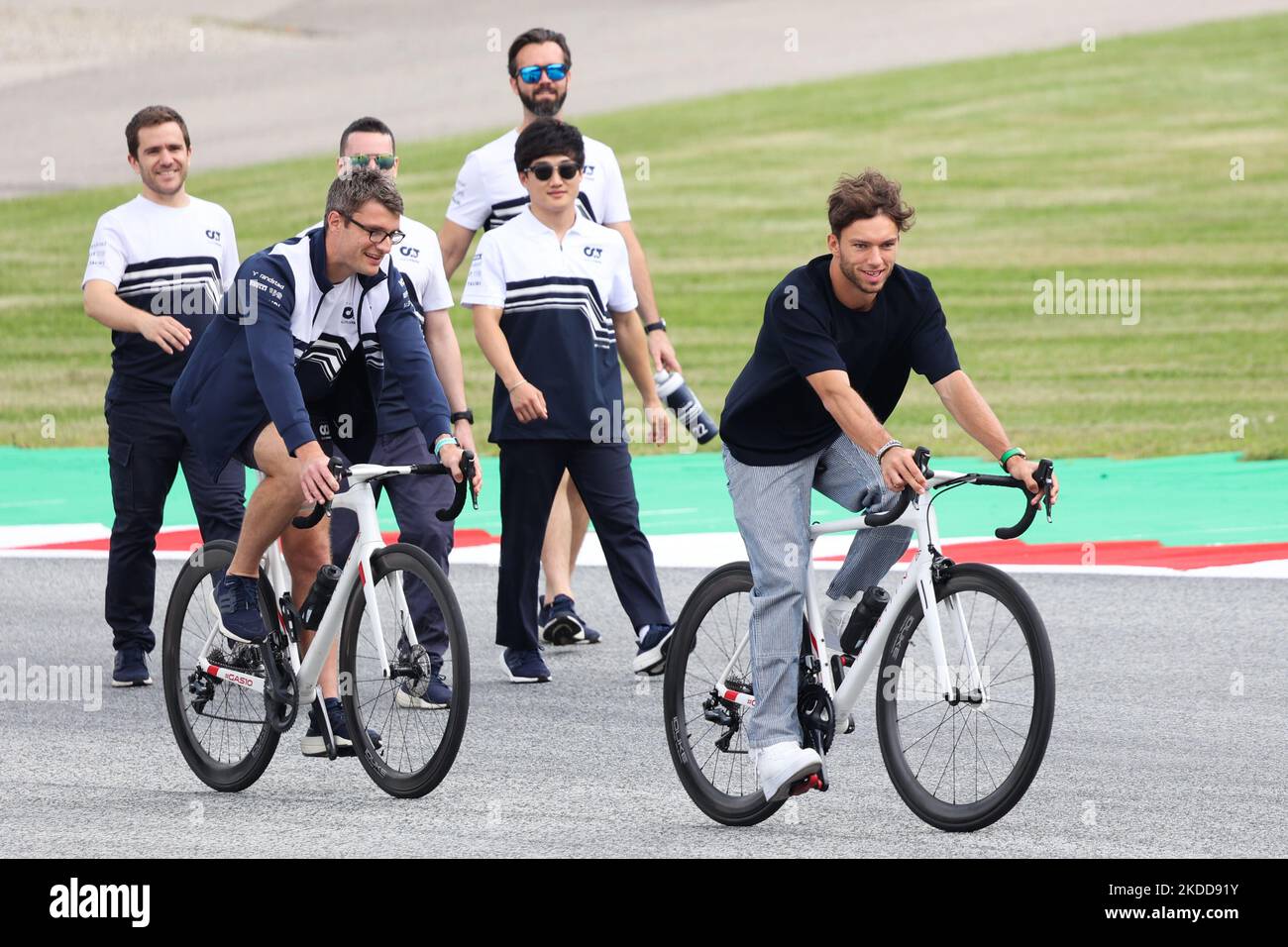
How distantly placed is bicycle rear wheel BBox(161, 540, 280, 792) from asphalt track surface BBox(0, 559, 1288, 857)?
12 cm

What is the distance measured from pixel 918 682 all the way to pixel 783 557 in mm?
539

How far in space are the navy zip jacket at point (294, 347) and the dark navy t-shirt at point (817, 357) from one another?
1067mm

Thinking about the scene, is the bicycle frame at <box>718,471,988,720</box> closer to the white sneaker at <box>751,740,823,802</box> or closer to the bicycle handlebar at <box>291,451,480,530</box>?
the white sneaker at <box>751,740,823,802</box>

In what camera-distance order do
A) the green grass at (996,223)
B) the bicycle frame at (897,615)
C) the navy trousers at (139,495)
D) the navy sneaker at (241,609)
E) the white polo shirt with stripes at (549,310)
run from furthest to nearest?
the green grass at (996,223), the navy trousers at (139,495), the white polo shirt with stripes at (549,310), the navy sneaker at (241,609), the bicycle frame at (897,615)

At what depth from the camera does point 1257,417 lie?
55.2ft

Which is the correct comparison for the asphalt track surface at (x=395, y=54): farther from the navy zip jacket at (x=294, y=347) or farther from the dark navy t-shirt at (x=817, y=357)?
the dark navy t-shirt at (x=817, y=357)

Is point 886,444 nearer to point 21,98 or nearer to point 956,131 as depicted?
point 956,131

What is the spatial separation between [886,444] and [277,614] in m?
2.21

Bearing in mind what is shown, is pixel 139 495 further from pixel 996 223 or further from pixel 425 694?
pixel 996 223

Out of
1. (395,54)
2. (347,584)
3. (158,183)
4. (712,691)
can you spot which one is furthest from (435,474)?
(395,54)

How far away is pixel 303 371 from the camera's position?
7312mm

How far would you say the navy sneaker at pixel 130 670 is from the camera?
897 cm

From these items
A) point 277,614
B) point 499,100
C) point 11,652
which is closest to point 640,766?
point 277,614


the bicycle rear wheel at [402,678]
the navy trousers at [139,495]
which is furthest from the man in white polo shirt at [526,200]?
the bicycle rear wheel at [402,678]
